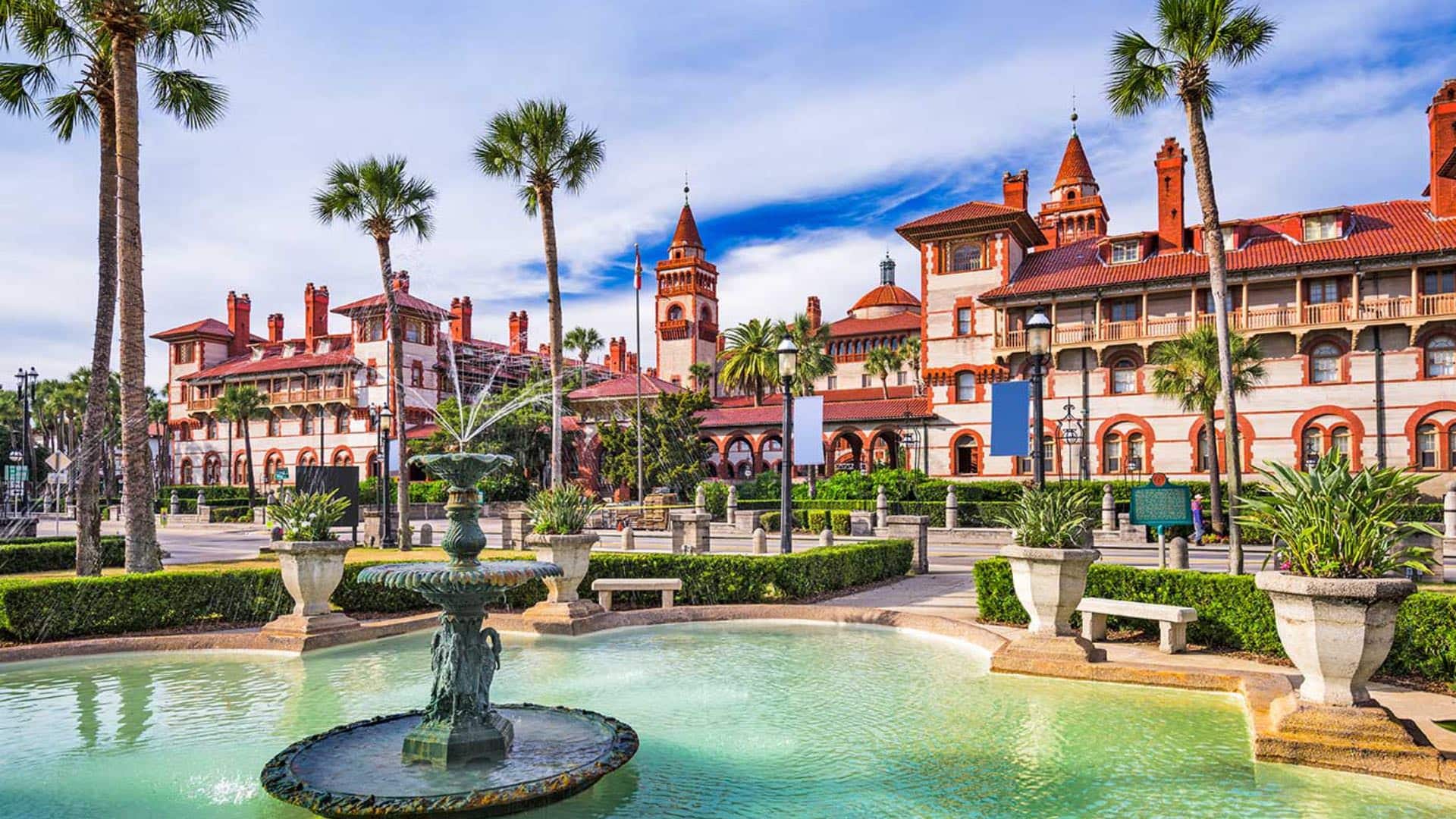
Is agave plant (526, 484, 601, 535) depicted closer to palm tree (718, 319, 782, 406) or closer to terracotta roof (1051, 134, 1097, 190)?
palm tree (718, 319, 782, 406)

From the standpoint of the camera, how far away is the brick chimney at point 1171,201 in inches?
1759

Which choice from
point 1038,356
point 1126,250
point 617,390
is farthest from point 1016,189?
point 1038,356

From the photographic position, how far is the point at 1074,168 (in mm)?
73125

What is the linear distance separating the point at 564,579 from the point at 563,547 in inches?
19.6

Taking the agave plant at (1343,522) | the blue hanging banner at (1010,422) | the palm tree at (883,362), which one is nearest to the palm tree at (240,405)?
the palm tree at (883,362)

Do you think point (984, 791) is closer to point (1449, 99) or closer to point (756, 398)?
point (1449, 99)

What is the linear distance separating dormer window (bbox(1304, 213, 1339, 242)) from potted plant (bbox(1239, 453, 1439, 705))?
133ft

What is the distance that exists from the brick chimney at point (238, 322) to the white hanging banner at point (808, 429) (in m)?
66.0

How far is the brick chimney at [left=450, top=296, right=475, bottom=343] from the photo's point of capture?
2886 inches

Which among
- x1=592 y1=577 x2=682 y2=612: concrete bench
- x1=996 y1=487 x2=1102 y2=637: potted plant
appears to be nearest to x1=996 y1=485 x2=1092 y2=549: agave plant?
x1=996 y1=487 x2=1102 y2=637: potted plant

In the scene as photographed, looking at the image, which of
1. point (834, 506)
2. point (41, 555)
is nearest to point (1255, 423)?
point (834, 506)

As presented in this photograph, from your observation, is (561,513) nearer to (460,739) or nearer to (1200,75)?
(460,739)

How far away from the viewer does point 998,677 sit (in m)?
9.98

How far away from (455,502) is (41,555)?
20.6 metres
